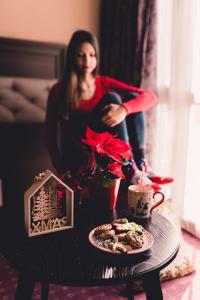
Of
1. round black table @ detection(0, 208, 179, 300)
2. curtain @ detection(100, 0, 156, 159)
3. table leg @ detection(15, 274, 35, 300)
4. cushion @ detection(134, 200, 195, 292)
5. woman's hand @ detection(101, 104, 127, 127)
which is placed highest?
curtain @ detection(100, 0, 156, 159)

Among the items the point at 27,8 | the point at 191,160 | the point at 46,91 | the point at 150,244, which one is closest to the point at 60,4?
the point at 27,8

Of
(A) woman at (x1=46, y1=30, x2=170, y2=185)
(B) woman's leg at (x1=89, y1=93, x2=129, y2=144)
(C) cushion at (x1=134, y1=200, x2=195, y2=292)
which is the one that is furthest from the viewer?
(A) woman at (x1=46, y1=30, x2=170, y2=185)

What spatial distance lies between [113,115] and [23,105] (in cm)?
95

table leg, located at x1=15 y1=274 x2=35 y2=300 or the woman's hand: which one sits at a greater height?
the woman's hand

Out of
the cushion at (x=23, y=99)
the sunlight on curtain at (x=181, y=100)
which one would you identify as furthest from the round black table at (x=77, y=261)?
the cushion at (x=23, y=99)

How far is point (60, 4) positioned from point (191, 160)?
1614 millimetres

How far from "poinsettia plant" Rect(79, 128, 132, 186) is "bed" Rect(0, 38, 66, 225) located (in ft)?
4.38

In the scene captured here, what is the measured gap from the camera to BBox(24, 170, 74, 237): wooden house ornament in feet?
3.40

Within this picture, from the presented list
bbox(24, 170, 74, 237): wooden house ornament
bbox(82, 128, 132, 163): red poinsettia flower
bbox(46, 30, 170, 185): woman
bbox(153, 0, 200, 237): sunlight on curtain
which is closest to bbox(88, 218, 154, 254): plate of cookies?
bbox(24, 170, 74, 237): wooden house ornament

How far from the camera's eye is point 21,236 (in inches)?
41.6

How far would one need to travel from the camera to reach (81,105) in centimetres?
220

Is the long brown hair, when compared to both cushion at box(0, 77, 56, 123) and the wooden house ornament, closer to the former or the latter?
cushion at box(0, 77, 56, 123)

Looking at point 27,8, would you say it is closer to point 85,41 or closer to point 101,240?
point 85,41

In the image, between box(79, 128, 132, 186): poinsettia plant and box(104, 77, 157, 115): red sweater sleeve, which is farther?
box(104, 77, 157, 115): red sweater sleeve
